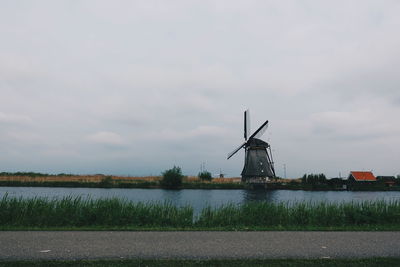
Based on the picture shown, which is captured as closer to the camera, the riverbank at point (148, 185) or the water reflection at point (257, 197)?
the water reflection at point (257, 197)

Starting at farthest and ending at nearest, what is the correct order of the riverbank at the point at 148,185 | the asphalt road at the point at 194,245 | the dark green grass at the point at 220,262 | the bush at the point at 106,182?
the bush at the point at 106,182 < the riverbank at the point at 148,185 < the asphalt road at the point at 194,245 < the dark green grass at the point at 220,262

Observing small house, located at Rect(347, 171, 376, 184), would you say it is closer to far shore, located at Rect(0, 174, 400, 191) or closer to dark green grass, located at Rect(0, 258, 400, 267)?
far shore, located at Rect(0, 174, 400, 191)

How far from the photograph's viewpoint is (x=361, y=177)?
82688mm

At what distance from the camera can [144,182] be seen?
7088 centimetres

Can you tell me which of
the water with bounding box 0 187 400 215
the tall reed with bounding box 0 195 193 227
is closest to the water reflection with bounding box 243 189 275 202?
the water with bounding box 0 187 400 215

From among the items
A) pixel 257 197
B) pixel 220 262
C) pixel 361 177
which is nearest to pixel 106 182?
pixel 257 197

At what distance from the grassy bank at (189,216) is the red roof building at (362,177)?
241ft

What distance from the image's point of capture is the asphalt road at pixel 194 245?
8594 mm

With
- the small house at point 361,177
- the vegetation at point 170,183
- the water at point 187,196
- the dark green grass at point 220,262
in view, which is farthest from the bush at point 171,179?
the dark green grass at point 220,262

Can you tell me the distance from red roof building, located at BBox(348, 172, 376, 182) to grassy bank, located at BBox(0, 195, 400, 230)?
241 ft

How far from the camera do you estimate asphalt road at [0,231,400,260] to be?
8.59 meters

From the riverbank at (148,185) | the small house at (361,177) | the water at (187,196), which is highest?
the small house at (361,177)

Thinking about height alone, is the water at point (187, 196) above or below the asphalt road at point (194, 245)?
below

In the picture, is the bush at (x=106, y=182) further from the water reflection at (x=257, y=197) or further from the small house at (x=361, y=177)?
the small house at (x=361, y=177)
